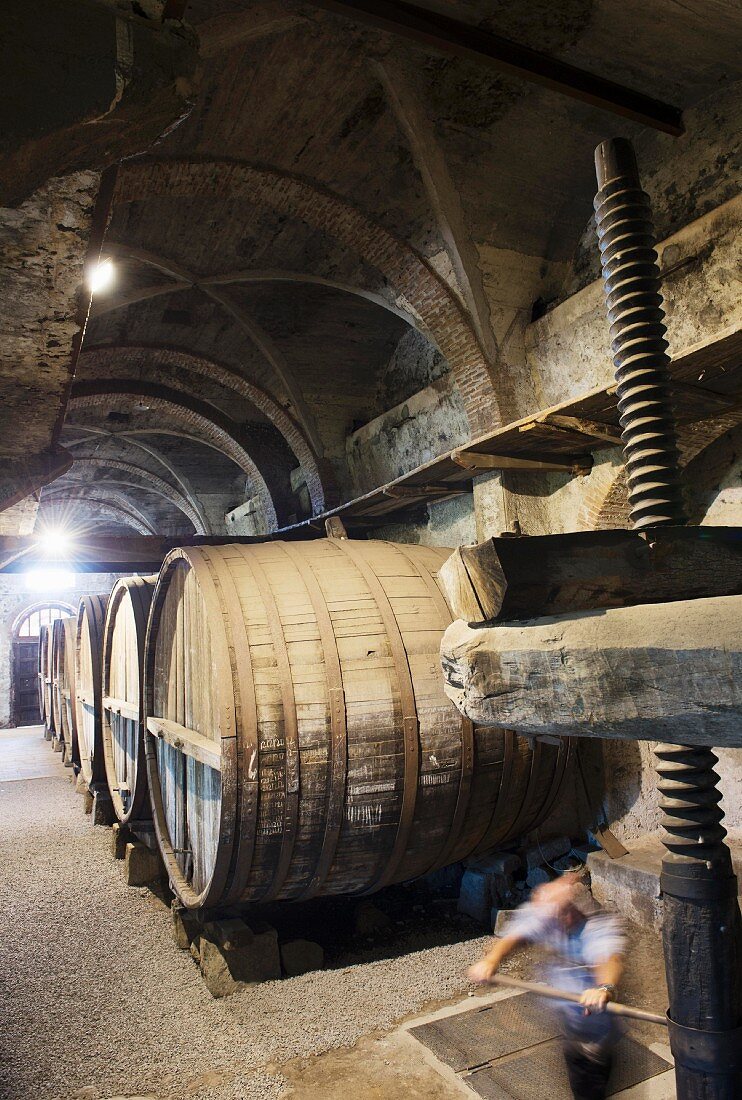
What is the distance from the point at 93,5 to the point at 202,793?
3695 mm

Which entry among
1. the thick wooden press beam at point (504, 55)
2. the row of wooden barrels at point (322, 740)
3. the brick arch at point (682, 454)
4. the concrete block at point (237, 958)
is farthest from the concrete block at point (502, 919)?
the thick wooden press beam at point (504, 55)

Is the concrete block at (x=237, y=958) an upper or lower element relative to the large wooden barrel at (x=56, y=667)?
lower

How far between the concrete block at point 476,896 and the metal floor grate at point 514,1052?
0.90 m

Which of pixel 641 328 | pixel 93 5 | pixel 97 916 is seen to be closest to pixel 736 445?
pixel 641 328

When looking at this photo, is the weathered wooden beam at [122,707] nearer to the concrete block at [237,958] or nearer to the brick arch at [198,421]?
the concrete block at [237,958]

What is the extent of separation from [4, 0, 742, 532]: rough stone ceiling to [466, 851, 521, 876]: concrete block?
4.27 m

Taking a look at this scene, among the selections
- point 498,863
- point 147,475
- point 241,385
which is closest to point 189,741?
point 498,863

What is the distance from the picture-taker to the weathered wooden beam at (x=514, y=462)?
6.57 meters

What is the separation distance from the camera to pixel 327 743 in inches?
141

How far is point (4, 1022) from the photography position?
11.7 feet

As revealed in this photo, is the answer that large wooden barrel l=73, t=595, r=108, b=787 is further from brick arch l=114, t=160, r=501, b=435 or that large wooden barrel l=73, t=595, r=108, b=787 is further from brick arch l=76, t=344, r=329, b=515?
brick arch l=114, t=160, r=501, b=435

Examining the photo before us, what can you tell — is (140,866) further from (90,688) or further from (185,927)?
(90,688)

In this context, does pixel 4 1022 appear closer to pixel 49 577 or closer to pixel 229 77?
pixel 229 77

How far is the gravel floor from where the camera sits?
120 inches
